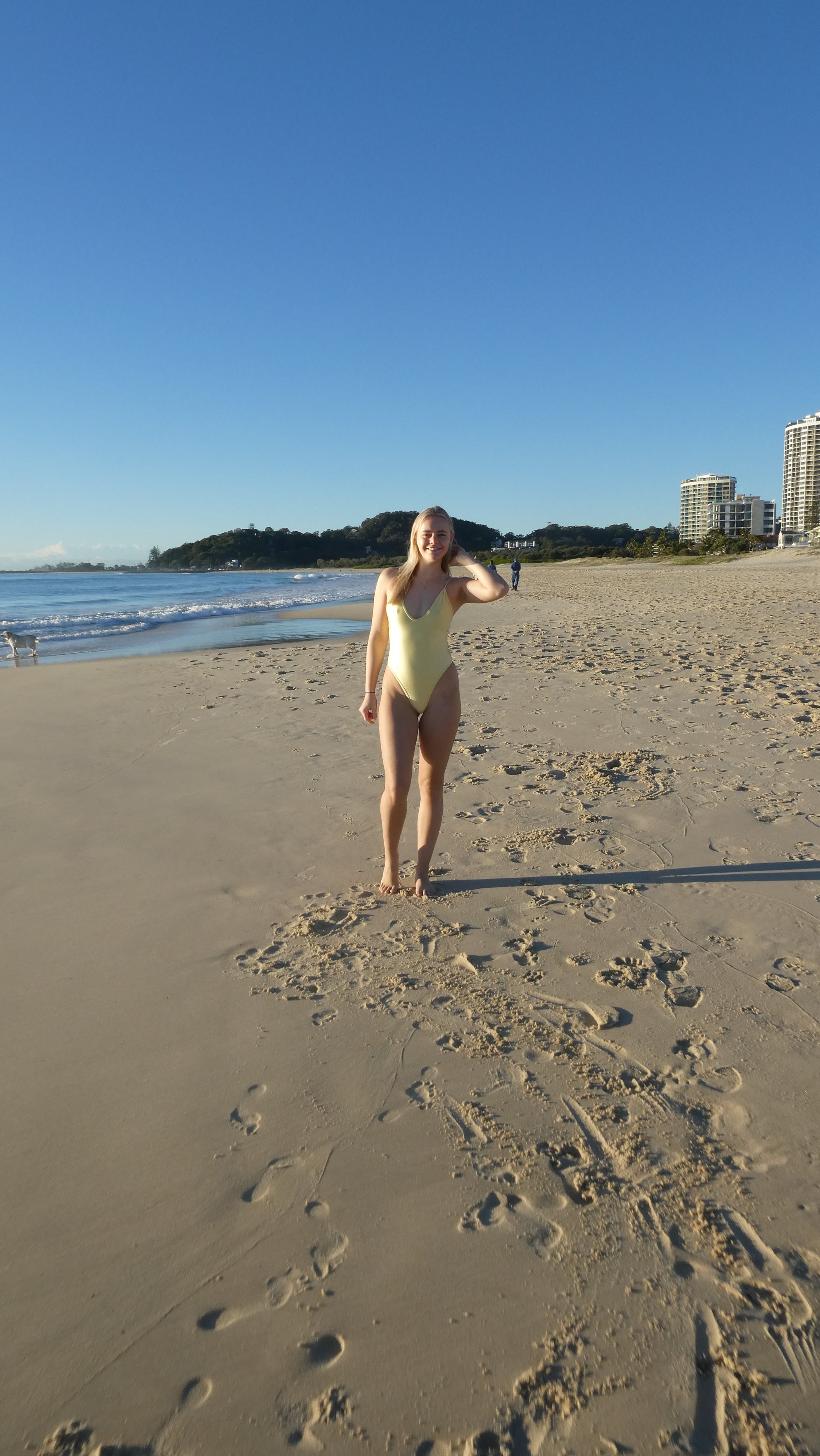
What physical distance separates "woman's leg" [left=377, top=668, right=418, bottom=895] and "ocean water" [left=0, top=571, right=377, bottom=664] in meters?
11.3

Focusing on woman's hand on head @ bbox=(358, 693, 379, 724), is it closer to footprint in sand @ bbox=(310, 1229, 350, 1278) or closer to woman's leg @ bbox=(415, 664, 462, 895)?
woman's leg @ bbox=(415, 664, 462, 895)

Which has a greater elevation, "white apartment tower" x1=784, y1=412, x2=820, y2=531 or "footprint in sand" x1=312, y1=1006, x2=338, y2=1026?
"white apartment tower" x1=784, y1=412, x2=820, y2=531

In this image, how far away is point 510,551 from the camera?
102375 mm

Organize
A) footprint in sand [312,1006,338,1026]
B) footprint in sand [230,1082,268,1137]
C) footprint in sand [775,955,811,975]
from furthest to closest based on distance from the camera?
footprint in sand [775,955,811,975] → footprint in sand [312,1006,338,1026] → footprint in sand [230,1082,268,1137]

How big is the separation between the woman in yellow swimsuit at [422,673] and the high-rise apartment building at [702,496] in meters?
157

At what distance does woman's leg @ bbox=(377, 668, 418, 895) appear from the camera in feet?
13.0

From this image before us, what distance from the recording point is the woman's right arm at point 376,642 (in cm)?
400

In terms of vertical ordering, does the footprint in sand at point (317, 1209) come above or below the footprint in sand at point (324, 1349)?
above

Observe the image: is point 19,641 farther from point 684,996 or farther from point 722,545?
point 722,545

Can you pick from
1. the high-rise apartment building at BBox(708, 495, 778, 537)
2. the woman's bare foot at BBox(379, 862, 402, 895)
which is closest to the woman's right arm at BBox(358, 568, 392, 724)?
the woman's bare foot at BBox(379, 862, 402, 895)

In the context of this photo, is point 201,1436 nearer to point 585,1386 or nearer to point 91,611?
point 585,1386

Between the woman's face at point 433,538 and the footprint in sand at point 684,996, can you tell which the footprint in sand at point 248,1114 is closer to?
the footprint in sand at point 684,996

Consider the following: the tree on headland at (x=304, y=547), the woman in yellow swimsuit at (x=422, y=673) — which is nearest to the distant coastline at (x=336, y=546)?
the tree on headland at (x=304, y=547)

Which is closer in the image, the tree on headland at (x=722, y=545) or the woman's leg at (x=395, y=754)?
the woman's leg at (x=395, y=754)
